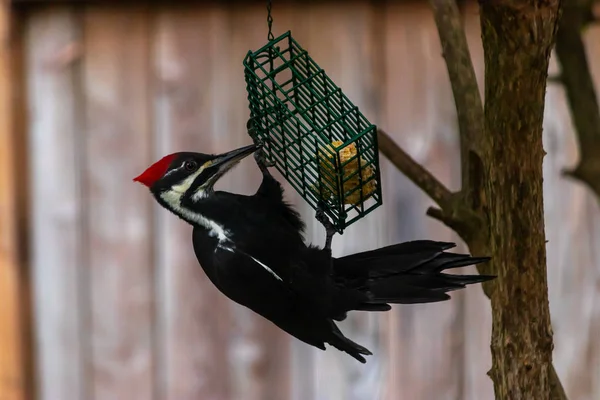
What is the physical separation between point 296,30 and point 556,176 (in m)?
0.74

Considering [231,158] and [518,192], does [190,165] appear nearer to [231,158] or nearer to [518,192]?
[231,158]

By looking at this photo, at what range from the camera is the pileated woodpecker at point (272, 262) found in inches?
51.1

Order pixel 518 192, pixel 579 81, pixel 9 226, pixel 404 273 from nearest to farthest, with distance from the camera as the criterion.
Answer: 1. pixel 518 192
2. pixel 404 273
3. pixel 579 81
4. pixel 9 226

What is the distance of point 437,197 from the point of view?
1.30 m

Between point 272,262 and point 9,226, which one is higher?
point 9,226

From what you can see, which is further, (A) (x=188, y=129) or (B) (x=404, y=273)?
(A) (x=188, y=129)

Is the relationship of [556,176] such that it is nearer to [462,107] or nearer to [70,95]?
[462,107]

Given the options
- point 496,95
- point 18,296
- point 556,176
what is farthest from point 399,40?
point 18,296

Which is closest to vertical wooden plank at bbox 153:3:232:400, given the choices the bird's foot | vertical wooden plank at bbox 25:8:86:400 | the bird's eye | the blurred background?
the blurred background

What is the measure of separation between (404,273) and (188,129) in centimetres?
77

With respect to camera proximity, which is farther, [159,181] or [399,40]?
[399,40]

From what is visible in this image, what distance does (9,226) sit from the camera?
175 cm

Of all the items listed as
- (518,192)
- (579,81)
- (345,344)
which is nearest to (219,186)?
(345,344)

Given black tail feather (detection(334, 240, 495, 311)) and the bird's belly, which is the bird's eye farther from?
black tail feather (detection(334, 240, 495, 311))
